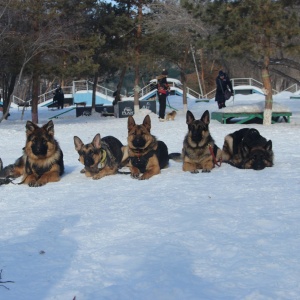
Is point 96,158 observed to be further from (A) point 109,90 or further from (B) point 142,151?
(A) point 109,90

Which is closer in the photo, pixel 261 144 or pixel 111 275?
pixel 111 275

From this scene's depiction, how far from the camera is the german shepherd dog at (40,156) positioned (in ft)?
27.6

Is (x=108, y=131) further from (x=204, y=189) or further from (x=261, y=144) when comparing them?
(x=204, y=189)

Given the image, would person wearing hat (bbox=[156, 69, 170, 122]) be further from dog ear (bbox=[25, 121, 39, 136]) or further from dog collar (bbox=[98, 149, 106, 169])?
dog ear (bbox=[25, 121, 39, 136])

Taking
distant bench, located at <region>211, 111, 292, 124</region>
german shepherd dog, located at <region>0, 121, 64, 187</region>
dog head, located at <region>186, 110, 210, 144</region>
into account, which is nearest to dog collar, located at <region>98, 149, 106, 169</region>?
german shepherd dog, located at <region>0, 121, 64, 187</region>

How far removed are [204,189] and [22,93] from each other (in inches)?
Answer: 2497

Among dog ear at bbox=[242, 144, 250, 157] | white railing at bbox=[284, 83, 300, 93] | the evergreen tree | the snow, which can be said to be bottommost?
the snow

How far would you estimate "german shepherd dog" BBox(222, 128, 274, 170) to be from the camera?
912cm

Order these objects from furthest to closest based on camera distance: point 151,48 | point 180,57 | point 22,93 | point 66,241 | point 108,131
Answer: point 22,93
point 180,57
point 151,48
point 108,131
point 66,241

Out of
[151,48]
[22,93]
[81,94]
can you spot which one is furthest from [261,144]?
[22,93]

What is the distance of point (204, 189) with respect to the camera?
23.9 feet

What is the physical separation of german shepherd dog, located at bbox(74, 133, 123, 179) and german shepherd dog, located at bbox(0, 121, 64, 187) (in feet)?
1.47

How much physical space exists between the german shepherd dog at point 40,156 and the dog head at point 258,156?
3.41 m

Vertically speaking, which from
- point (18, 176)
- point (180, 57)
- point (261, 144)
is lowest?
point (18, 176)
